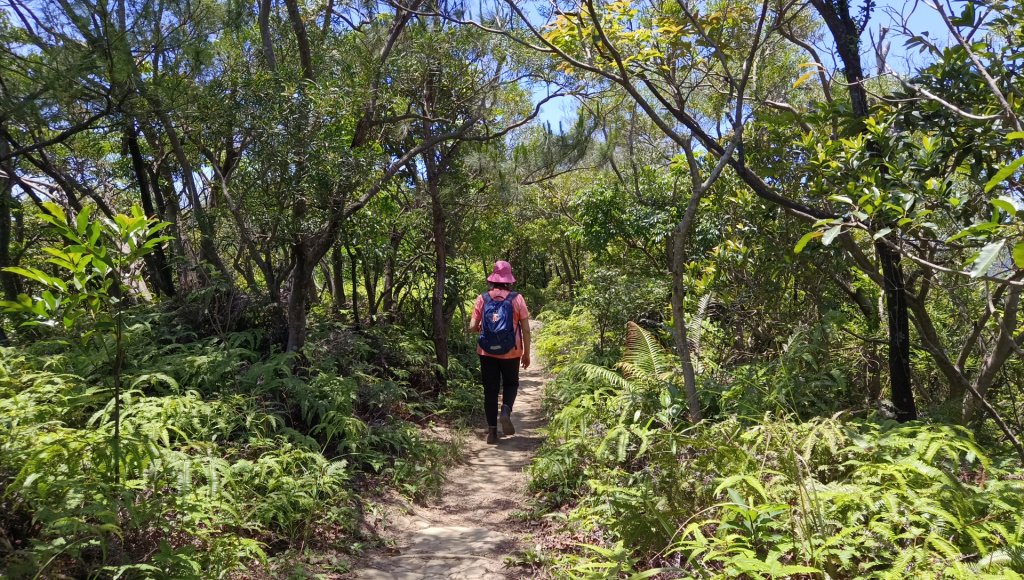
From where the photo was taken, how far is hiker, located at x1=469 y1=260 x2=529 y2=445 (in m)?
5.93

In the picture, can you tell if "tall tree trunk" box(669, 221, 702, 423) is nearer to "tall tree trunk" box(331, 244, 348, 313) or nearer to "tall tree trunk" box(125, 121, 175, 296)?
"tall tree trunk" box(331, 244, 348, 313)

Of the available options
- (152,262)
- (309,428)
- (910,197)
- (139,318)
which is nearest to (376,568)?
(309,428)

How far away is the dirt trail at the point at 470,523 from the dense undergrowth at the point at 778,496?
11.6 inches

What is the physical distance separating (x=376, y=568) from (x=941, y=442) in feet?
10.4

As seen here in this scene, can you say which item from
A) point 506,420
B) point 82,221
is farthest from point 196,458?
point 506,420

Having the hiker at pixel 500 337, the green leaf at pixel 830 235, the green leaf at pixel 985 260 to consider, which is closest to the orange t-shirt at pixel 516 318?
the hiker at pixel 500 337

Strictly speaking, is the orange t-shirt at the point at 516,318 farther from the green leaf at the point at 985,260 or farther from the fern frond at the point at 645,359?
the green leaf at the point at 985,260

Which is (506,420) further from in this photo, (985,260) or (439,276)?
(985,260)

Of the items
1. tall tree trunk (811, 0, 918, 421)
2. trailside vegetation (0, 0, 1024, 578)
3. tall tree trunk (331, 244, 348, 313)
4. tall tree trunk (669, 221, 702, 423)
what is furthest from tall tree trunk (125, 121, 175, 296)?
tall tree trunk (811, 0, 918, 421)

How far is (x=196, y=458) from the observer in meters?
3.51

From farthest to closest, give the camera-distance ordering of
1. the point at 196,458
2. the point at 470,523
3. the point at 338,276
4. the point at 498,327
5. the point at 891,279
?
the point at 338,276 → the point at 498,327 → the point at 470,523 → the point at 891,279 → the point at 196,458

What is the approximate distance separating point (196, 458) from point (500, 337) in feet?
9.82

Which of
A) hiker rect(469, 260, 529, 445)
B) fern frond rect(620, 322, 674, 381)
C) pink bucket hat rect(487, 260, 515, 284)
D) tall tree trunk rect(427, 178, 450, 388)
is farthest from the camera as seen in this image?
tall tree trunk rect(427, 178, 450, 388)

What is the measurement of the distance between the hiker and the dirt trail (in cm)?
49
